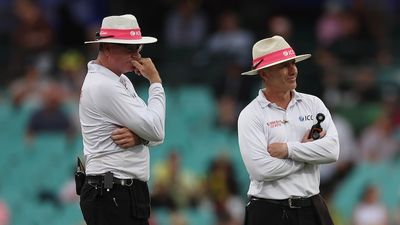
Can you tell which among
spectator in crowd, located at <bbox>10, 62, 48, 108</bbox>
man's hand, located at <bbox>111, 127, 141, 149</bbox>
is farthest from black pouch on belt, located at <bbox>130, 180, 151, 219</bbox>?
spectator in crowd, located at <bbox>10, 62, 48, 108</bbox>

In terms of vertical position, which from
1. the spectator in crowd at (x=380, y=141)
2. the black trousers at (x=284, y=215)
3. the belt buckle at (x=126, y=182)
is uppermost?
the belt buckle at (x=126, y=182)

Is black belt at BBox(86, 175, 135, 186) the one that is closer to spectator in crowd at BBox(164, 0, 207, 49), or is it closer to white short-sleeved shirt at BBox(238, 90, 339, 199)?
white short-sleeved shirt at BBox(238, 90, 339, 199)

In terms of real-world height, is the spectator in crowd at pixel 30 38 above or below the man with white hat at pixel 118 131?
below

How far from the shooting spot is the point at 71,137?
16.8 meters

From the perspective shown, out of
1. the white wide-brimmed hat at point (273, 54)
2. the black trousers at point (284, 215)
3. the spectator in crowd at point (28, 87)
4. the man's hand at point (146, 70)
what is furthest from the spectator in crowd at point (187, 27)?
the man's hand at point (146, 70)

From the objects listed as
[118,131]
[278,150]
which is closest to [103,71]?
[118,131]

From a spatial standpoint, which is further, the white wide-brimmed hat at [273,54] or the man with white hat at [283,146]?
the white wide-brimmed hat at [273,54]

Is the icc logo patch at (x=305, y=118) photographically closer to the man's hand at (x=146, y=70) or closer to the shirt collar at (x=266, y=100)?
the shirt collar at (x=266, y=100)

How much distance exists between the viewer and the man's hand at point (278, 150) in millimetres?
8836

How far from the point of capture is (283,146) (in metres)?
8.86

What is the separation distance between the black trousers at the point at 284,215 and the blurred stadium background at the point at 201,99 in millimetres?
5688

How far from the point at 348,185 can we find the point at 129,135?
22.9ft

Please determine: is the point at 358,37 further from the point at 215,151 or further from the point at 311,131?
the point at 311,131

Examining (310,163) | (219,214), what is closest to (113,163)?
(310,163)
